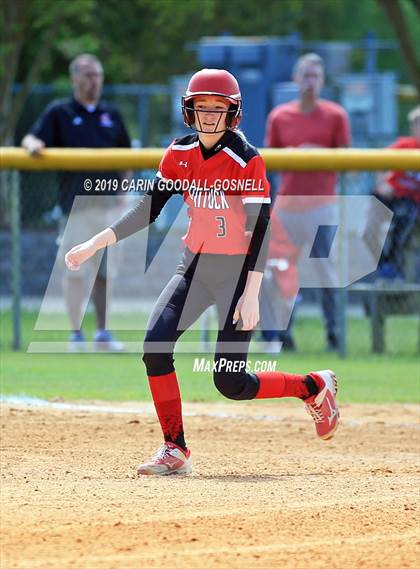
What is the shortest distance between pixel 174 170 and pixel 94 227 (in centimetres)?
539

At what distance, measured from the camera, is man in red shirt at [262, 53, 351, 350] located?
11.6m

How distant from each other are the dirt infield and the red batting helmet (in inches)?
72.7

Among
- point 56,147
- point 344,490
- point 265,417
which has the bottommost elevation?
point 265,417

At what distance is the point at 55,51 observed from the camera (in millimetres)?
25203

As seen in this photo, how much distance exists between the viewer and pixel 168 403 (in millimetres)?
6258

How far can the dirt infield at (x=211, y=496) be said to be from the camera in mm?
4453

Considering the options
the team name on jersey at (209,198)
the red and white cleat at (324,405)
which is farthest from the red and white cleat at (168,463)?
the team name on jersey at (209,198)

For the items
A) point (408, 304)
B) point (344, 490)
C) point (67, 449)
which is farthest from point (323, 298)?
point (344, 490)

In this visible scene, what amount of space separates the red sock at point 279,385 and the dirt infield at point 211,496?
1.28 ft

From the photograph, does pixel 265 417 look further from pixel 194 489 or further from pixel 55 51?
pixel 55 51

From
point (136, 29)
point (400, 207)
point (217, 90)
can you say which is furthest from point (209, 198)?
point (136, 29)

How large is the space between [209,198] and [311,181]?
5.33 metres

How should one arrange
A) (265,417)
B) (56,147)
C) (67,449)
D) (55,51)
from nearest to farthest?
(67,449) → (265,417) → (56,147) → (55,51)

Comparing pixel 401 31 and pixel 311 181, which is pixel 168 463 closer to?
pixel 311 181
